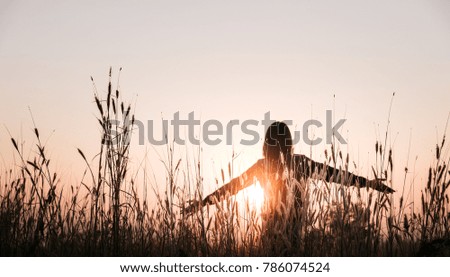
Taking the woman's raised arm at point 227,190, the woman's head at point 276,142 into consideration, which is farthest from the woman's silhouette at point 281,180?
the woman's head at point 276,142

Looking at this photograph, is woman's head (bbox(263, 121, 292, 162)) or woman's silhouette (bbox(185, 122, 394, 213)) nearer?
woman's silhouette (bbox(185, 122, 394, 213))

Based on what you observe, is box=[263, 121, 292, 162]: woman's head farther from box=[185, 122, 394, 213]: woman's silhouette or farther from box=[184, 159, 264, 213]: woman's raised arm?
box=[184, 159, 264, 213]: woman's raised arm

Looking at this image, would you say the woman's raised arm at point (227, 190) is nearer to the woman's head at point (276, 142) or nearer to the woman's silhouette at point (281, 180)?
the woman's silhouette at point (281, 180)

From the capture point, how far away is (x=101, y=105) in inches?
105

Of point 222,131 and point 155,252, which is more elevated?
point 222,131

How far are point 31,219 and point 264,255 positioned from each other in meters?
1.11

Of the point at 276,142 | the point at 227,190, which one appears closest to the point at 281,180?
the point at 227,190

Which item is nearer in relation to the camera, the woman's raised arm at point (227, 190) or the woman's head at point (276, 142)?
the woman's raised arm at point (227, 190)

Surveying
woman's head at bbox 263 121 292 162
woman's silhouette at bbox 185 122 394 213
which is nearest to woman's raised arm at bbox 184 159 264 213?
woman's silhouette at bbox 185 122 394 213

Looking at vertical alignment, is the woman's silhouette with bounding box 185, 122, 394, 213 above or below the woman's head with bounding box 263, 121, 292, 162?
below

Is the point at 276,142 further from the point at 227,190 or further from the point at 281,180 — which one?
the point at 227,190
